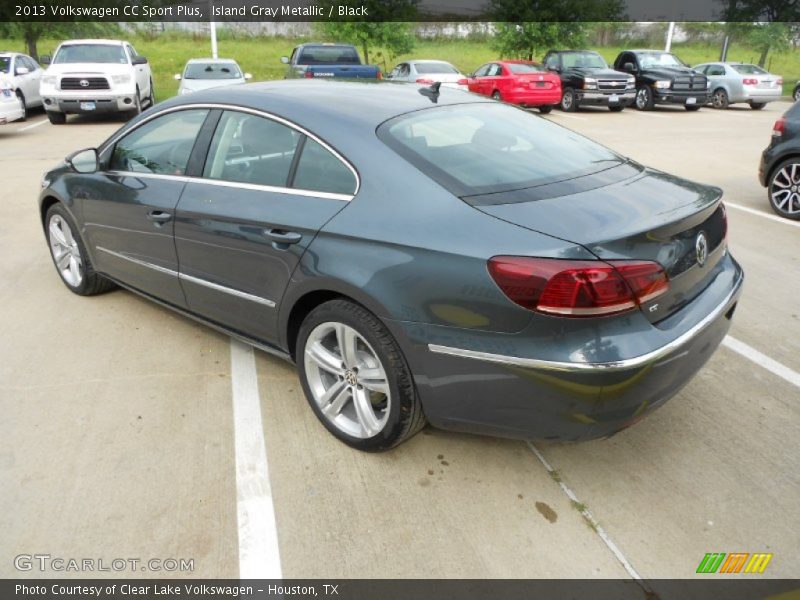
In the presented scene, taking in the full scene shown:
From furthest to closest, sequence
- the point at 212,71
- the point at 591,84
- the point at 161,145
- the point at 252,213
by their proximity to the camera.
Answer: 1. the point at 591,84
2. the point at 212,71
3. the point at 161,145
4. the point at 252,213

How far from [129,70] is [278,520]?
15.0m

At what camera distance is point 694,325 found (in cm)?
256

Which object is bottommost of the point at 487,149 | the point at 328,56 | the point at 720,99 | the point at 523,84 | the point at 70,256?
the point at 70,256

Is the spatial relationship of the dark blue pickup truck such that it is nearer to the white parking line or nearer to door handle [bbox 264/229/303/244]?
the white parking line

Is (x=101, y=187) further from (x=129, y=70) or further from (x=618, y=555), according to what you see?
(x=129, y=70)

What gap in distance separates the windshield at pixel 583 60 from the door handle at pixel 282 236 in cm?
1845

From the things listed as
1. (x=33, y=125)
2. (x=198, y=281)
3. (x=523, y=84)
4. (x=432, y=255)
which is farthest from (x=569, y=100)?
(x=432, y=255)

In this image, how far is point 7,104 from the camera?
41.8ft

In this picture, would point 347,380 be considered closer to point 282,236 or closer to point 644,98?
point 282,236

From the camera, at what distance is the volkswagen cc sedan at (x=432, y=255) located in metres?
2.33

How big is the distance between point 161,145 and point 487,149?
2044 mm

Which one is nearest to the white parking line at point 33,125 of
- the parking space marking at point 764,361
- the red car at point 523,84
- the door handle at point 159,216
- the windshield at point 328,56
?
the windshield at point 328,56

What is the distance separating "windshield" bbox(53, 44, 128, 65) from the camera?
1513 centimetres

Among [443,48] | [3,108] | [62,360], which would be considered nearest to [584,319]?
[62,360]
